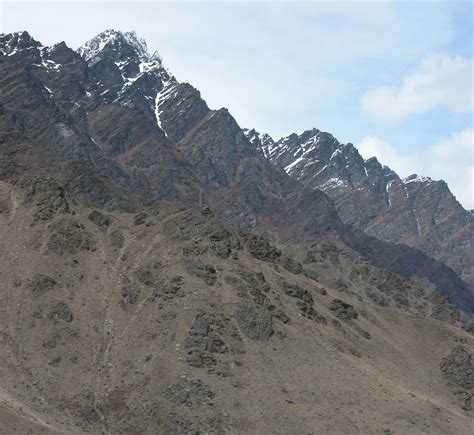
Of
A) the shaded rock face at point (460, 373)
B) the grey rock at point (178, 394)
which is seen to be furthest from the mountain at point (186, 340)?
the shaded rock face at point (460, 373)

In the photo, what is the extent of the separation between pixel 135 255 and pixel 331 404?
60.2 metres

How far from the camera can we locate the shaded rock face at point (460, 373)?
6368 inches

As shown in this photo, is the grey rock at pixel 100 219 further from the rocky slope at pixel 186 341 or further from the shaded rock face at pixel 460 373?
the shaded rock face at pixel 460 373

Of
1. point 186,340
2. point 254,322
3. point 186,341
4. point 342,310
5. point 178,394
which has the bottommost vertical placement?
point 178,394

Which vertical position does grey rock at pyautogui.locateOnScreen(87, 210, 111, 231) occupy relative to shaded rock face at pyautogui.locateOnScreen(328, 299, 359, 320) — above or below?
above

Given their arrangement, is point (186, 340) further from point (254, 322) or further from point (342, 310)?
point (342, 310)

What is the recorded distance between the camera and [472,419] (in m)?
151

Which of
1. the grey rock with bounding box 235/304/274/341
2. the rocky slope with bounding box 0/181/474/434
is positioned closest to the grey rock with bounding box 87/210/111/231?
the rocky slope with bounding box 0/181/474/434

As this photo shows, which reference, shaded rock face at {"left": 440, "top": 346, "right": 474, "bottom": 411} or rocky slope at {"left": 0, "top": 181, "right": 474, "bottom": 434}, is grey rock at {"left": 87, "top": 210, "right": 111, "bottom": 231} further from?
shaded rock face at {"left": 440, "top": 346, "right": 474, "bottom": 411}

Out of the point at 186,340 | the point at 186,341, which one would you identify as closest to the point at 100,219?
the point at 186,340

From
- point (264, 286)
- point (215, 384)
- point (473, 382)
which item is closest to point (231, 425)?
point (215, 384)

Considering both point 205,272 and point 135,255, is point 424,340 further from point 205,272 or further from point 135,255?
point 135,255

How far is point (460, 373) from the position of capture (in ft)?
554

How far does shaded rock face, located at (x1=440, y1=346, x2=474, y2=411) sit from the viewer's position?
531 ft
